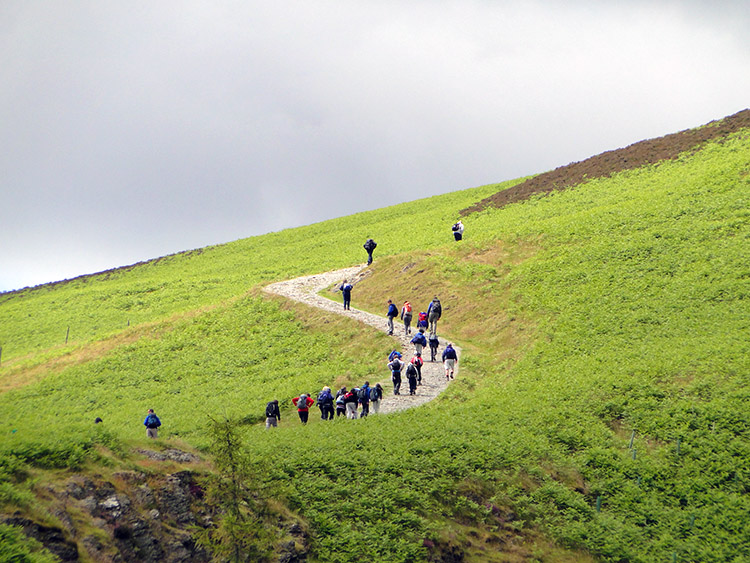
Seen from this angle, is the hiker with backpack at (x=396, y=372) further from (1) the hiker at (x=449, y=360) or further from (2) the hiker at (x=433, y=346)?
(2) the hiker at (x=433, y=346)

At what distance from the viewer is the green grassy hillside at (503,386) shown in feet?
61.1

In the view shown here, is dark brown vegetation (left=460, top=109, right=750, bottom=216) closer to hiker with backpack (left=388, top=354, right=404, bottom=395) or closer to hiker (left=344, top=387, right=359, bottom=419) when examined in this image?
hiker with backpack (left=388, top=354, right=404, bottom=395)

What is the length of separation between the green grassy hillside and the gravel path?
954 millimetres

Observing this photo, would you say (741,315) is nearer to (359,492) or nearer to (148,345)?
(359,492)

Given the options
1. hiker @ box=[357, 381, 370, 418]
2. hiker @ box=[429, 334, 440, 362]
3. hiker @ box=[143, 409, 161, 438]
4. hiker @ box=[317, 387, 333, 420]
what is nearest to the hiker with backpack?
hiker @ box=[357, 381, 370, 418]

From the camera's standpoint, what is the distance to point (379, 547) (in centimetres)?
1738

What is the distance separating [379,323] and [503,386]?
1158 cm

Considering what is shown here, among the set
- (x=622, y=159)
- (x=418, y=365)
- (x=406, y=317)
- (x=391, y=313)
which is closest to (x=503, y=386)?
(x=418, y=365)

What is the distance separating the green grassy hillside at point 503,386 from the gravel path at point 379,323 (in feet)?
3.13

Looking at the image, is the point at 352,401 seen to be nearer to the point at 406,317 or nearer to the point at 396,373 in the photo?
the point at 396,373

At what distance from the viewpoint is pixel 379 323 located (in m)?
39.1

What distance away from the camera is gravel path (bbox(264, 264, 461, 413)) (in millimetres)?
28297

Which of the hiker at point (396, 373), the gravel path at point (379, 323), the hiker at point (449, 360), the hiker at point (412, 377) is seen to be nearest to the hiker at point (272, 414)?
the gravel path at point (379, 323)

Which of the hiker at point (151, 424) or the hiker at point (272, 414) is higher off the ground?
the hiker at point (151, 424)
